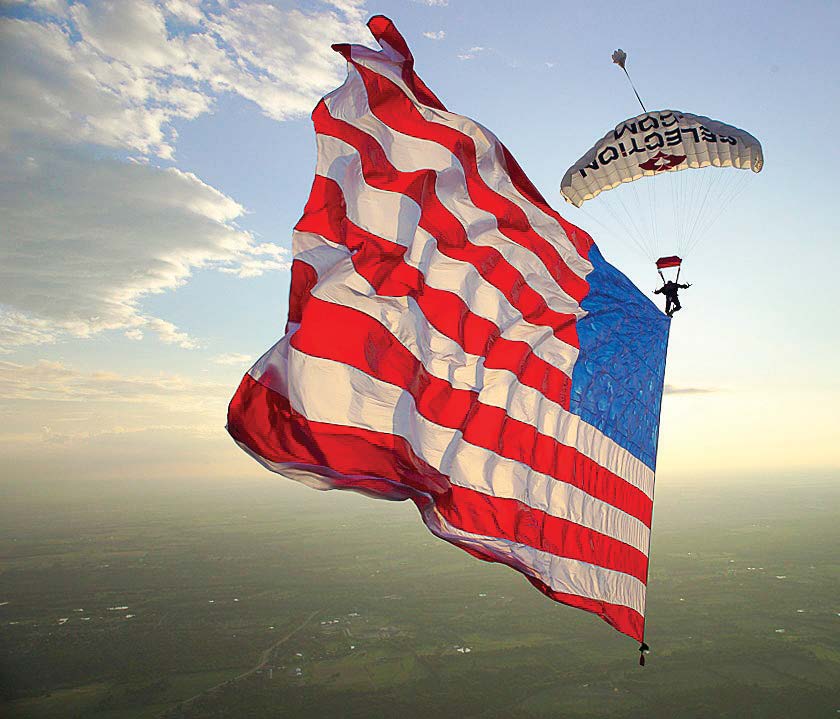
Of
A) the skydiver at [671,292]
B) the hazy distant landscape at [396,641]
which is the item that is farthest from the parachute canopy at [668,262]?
the hazy distant landscape at [396,641]

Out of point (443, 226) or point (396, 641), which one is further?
point (396, 641)

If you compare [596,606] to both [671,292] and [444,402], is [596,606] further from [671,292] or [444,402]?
[671,292]

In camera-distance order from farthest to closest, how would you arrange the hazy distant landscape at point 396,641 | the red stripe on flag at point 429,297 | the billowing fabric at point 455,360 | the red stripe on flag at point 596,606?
1. the hazy distant landscape at point 396,641
2. the red stripe on flag at point 596,606
3. the red stripe on flag at point 429,297
4. the billowing fabric at point 455,360

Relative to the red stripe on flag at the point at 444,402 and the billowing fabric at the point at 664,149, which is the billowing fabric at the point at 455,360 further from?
the billowing fabric at the point at 664,149

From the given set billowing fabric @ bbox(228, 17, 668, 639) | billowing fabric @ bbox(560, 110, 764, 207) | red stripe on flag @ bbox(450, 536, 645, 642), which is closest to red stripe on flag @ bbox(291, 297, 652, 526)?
billowing fabric @ bbox(228, 17, 668, 639)

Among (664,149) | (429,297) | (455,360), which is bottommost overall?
(455,360)

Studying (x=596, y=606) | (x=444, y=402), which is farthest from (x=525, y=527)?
(x=444, y=402)

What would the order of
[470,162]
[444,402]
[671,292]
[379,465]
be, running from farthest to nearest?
[671,292]
[470,162]
[444,402]
[379,465]
